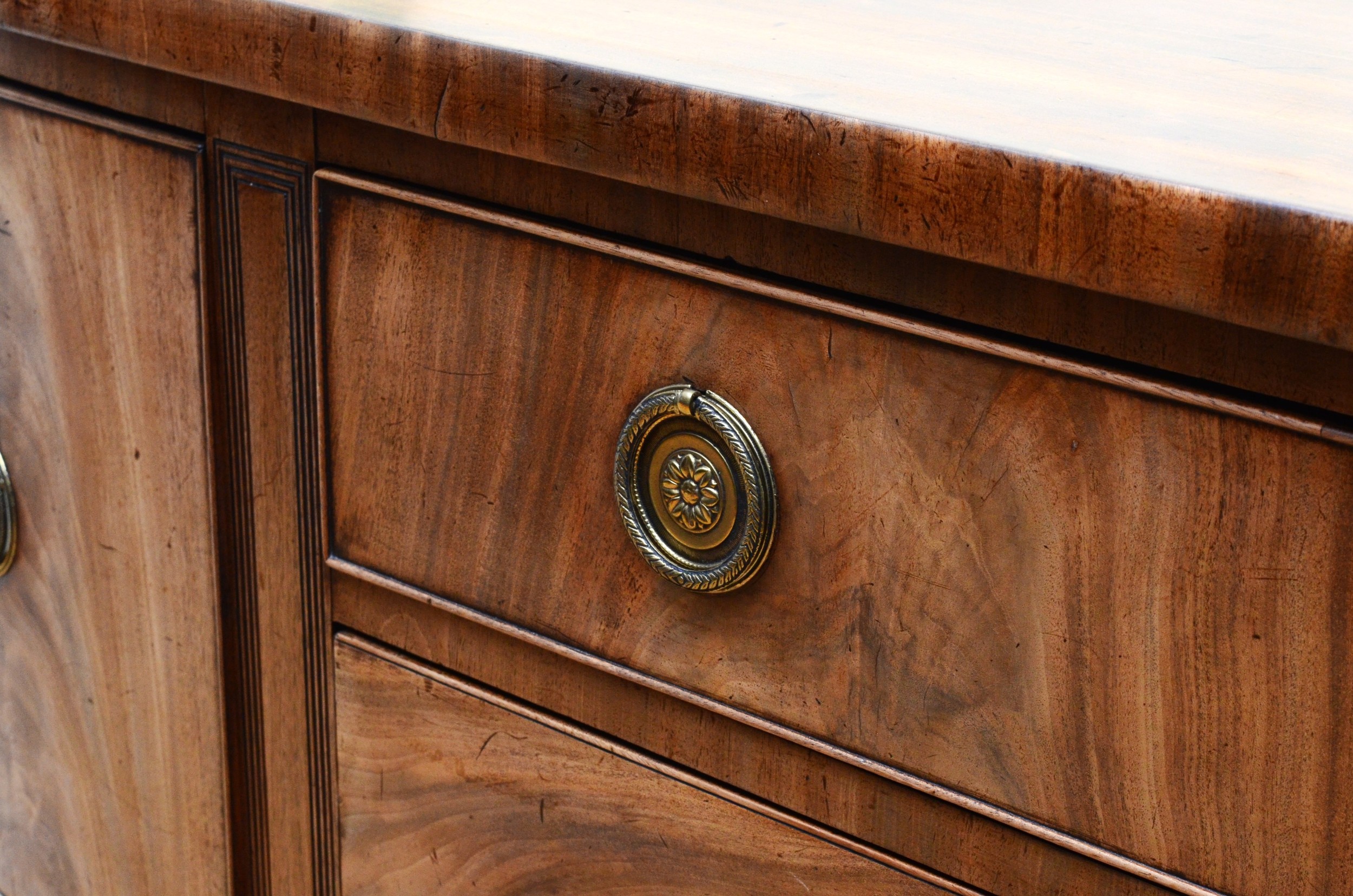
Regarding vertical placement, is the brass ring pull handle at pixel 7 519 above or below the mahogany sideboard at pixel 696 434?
below

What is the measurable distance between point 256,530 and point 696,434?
19 centimetres

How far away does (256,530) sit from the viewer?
0.46 metres

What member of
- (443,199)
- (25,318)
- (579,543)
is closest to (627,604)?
(579,543)

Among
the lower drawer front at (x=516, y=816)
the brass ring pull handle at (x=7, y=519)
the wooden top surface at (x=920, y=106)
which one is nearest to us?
the wooden top surface at (x=920, y=106)

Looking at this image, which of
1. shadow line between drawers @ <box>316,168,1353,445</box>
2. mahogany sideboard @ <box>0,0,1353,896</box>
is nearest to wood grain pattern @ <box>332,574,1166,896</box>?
mahogany sideboard @ <box>0,0,1353,896</box>

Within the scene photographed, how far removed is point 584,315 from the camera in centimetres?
35

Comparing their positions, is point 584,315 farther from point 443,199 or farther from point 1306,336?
point 1306,336

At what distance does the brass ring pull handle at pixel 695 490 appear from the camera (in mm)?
334

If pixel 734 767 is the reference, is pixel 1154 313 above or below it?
above

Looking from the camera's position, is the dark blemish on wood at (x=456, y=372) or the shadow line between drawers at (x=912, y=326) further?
the dark blemish on wood at (x=456, y=372)

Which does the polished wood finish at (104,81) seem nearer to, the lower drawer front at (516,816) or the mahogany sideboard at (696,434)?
the mahogany sideboard at (696,434)

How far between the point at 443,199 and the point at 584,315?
2.2 inches

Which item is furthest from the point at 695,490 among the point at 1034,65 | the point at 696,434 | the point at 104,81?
the point at 104,81

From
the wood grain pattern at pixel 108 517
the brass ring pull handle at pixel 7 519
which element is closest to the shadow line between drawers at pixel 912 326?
the wood grain pattern at pixel 108 517
